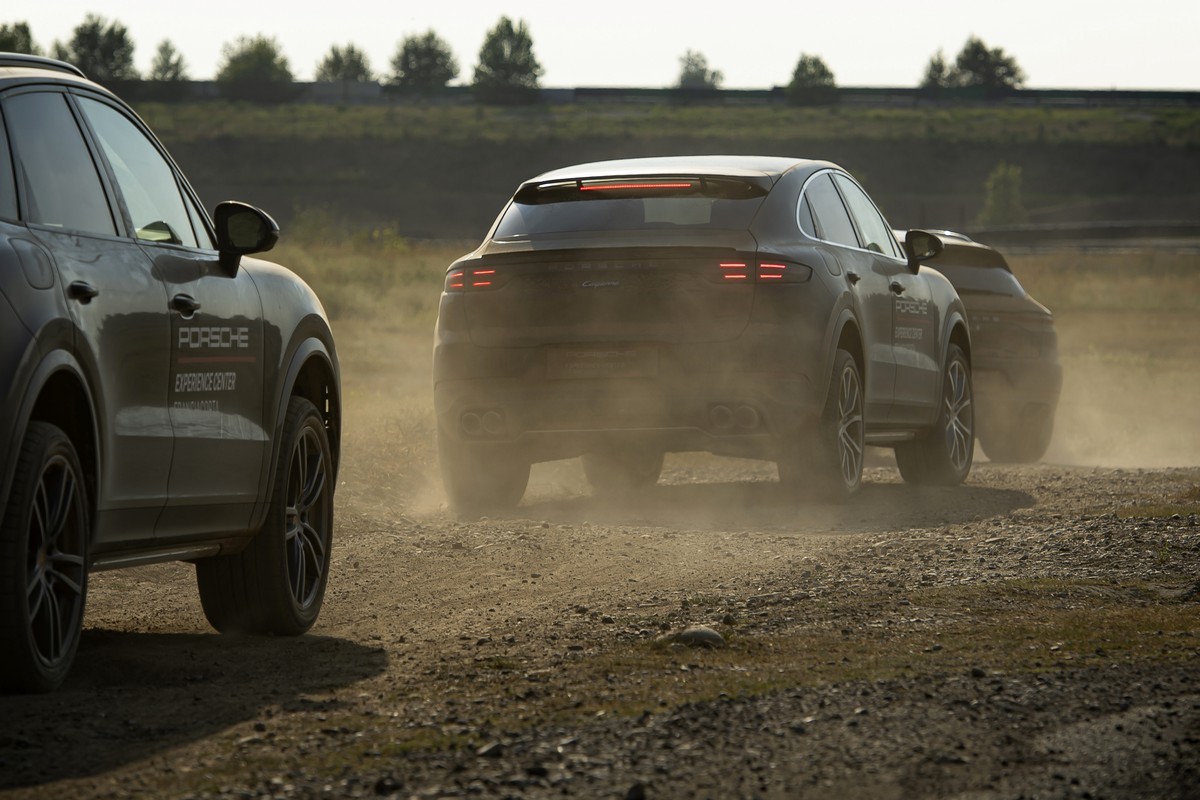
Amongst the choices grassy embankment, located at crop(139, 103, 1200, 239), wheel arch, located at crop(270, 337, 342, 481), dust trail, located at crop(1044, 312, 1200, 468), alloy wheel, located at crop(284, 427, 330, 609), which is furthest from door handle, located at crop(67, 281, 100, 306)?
grassy embankment, located at crop(139, 103, 1200, 239)

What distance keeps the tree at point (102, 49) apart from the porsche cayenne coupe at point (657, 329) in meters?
108

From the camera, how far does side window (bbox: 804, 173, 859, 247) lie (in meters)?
10.0

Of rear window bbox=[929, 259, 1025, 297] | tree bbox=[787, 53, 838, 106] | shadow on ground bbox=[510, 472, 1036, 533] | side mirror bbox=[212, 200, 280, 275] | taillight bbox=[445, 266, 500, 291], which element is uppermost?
tree bbox=[787, 53, 838, 106]

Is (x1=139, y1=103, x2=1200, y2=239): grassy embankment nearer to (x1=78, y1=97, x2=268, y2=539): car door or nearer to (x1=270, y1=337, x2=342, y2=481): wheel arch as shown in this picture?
(x1=270, y1=337, x2=342, y2=481): wheel arch

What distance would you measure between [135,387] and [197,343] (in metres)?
0.48

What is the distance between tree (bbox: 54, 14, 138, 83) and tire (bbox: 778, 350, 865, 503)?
10789 cm

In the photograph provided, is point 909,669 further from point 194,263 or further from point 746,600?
point 194,263

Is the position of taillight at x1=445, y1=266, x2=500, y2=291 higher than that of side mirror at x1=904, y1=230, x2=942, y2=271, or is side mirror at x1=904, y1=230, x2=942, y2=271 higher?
side mirror at x1=904, y1=230, x2=942, y2=271

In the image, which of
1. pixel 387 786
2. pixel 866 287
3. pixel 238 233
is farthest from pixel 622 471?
pixel 387 786

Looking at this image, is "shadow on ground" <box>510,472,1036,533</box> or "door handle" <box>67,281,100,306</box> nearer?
"door handle" <box>67,281,100,306</box>

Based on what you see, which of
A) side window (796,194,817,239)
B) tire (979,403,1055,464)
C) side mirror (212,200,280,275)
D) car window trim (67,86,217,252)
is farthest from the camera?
tire (979,403,1055,464)

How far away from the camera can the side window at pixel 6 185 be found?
4820 mm

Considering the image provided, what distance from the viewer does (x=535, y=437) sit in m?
9.62

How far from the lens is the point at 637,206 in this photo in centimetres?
952
